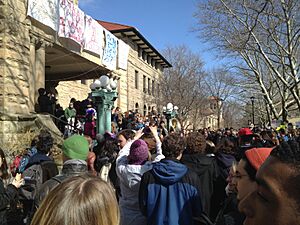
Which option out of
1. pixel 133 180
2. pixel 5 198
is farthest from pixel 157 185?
pixel 5 198

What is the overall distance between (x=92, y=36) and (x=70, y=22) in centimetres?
207

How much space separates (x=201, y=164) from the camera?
3898mm

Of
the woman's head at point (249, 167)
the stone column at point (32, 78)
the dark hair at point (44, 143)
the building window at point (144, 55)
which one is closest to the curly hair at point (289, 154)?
the woman's head at point (249, 167)

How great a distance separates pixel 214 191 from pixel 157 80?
1366 inches

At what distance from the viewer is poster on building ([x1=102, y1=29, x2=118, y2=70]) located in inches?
631

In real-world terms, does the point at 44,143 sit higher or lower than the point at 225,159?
higher

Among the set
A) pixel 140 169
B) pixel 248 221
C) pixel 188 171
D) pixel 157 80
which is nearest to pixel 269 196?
Answer: pixel 248 221

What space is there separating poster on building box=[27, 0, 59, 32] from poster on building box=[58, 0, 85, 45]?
0.30 m

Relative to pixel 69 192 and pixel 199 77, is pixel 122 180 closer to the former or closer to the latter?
pixel 69 192

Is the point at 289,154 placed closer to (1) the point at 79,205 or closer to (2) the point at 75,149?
(1) the point at 79,205

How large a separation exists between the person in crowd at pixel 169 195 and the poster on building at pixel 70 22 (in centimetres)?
1031

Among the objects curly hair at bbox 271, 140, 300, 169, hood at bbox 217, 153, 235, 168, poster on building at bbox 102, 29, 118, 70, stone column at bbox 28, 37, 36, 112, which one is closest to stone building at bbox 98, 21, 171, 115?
poster on building at bbox 102, 29, 118, 70

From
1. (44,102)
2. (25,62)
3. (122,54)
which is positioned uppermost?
(122,54)

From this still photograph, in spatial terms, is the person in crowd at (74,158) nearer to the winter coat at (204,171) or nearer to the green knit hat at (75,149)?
the green knit hat at (75,149)
